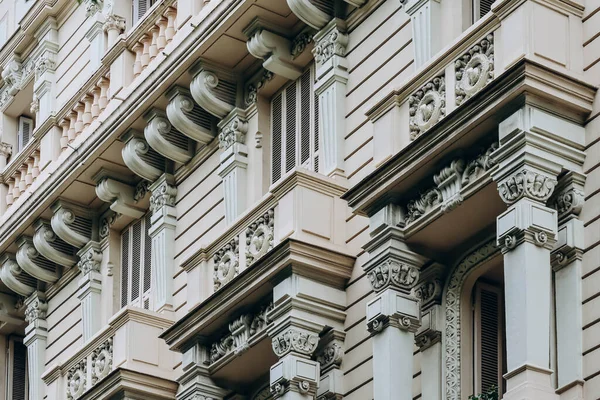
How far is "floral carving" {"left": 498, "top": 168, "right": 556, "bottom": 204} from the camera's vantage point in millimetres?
19844

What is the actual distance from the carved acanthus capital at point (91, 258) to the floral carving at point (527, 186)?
12.9 meters

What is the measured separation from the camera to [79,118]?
32.6m

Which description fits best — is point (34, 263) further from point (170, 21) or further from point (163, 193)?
point (170, 21)

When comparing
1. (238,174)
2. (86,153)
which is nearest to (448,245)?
(238,174)

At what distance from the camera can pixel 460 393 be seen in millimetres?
21375

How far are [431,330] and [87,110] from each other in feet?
39.2

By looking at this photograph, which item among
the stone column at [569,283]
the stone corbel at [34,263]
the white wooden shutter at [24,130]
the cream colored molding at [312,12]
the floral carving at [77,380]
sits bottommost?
the stone column at [569,283]

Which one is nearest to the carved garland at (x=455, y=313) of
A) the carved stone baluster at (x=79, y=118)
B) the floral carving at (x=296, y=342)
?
Answer: the floral carving at (x=296, y=342)

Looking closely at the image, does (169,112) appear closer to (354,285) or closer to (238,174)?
(238,174)

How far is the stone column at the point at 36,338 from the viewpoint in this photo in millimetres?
32688

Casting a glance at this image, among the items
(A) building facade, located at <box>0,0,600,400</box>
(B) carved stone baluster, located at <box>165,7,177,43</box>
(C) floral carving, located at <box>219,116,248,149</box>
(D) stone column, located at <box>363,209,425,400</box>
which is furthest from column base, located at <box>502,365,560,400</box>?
(B) carved stone baluster, located at <box>165,7,177,43</box>

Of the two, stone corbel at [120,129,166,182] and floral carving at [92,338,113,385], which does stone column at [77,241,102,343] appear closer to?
floral carving at [92,338,113,385]

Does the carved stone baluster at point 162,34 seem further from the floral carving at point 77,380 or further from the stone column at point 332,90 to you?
the floral carving at point 77,380

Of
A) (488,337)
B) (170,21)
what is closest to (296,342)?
(488,337)
